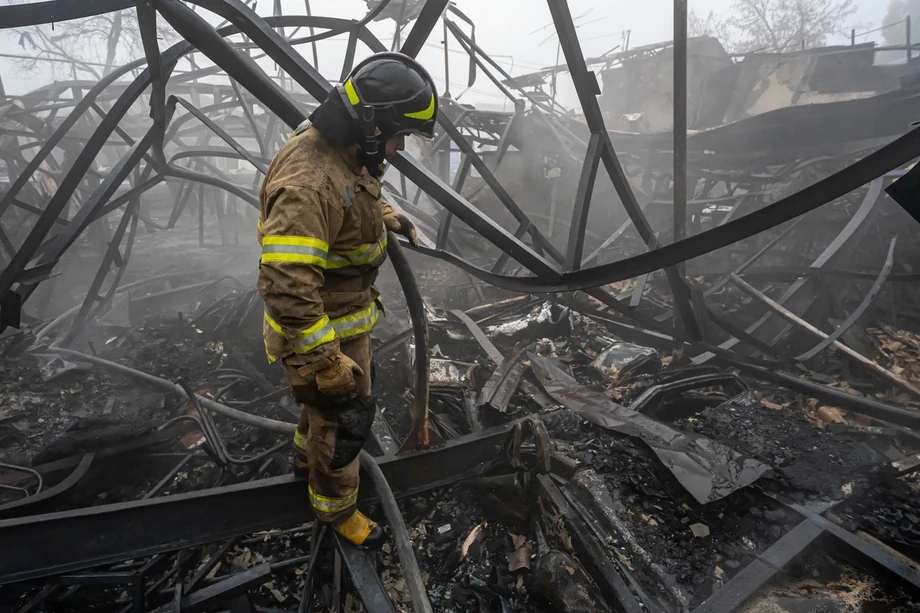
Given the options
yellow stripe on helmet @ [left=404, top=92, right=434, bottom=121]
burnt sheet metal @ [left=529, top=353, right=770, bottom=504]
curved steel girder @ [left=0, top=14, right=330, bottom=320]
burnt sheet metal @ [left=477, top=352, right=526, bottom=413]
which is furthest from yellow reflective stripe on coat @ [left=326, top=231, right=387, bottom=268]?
curved steel girder @ [left=0, top=14, right=330, bottom=320]

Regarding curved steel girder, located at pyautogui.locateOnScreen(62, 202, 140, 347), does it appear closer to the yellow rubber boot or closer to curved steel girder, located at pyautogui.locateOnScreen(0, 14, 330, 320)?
curved steel girder, located at pyautogui.locateOnScreen(0, 14, 330, 320)

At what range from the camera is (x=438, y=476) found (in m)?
2.63

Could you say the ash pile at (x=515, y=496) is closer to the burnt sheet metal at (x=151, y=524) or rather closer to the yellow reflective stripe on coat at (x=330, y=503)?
the burnt sheet metal at (x=151, y=524)

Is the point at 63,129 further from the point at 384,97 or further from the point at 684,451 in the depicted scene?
the point at 684,451

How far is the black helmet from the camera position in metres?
1.82

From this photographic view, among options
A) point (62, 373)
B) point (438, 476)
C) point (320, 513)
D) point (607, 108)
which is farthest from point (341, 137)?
point (607, 108)

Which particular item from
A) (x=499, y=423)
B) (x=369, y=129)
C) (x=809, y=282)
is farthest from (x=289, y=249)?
(x=809, y=282)

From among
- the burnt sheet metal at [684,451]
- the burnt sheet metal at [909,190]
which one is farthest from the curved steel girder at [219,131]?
the burnt sheet metal at [909,190]

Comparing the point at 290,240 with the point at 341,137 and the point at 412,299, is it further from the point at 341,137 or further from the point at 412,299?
the point at 412,299

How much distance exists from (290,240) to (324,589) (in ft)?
6.16

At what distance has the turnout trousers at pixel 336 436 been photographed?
194 cm

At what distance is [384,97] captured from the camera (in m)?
1.82

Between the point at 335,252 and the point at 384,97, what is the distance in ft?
2.33

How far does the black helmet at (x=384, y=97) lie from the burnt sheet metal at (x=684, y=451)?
2355 mm
